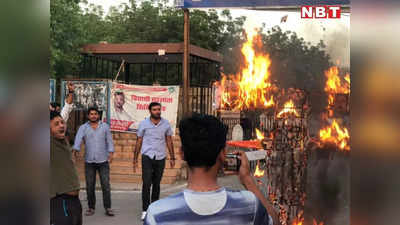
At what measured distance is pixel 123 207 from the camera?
8727 millimetres

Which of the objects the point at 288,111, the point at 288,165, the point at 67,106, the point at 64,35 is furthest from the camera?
the point at 64,35

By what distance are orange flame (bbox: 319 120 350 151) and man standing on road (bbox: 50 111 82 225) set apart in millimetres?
3485

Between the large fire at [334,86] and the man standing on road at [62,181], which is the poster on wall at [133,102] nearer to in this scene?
the large fire at [334,86]

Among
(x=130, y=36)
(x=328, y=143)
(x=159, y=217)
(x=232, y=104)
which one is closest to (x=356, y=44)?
(x=159, y=217)

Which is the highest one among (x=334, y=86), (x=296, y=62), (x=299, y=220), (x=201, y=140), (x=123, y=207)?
(x=296, y=62)

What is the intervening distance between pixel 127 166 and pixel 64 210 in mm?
6770

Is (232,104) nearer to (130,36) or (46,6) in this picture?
(46,6)

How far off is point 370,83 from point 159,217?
0.87 metres

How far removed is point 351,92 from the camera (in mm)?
1930

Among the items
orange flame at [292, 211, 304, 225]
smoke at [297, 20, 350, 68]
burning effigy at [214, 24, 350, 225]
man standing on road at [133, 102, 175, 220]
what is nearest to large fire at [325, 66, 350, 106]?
burning effigy at [214, 24, 350, 225]

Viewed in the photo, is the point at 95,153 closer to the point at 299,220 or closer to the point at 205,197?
the point at 299,220

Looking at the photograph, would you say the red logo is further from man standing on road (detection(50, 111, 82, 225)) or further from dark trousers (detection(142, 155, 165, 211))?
man standing on road (detection(50, 111, 82, 225))

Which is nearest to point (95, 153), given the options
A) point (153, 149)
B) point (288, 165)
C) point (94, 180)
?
point (94, 180)

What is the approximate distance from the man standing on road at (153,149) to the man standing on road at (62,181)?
9.80 ft
